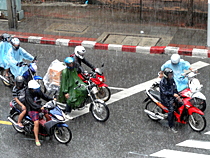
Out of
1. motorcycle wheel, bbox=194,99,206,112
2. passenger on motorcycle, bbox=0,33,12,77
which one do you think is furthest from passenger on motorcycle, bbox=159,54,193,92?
passenger on motorcycle, bbox=0,33,12,77

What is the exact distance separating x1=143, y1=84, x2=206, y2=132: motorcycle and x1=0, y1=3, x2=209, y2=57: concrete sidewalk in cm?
420

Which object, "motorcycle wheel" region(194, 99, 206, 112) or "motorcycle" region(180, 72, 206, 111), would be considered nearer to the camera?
"motorcycle" region(180, 72, 206, 111)

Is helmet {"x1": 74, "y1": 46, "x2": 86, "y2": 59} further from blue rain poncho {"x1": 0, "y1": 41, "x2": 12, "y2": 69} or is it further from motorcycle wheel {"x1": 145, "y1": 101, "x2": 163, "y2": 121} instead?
blue rain poncho {"x1": 0, "y1": 41, "x2": 12, "y2": 69}

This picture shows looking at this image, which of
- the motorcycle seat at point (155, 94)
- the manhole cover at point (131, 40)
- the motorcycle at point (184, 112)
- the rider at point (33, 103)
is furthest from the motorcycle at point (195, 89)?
the manhole cover at point (131, 40)

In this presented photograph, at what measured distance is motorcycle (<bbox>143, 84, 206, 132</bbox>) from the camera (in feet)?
26.9

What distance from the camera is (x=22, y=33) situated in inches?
568

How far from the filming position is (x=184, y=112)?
8.32 meters

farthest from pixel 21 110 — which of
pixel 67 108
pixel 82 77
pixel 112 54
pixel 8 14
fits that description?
pixel 8 14

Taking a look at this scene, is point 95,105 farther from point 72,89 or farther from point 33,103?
point 33,103

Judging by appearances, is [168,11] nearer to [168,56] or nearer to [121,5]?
[121,5]

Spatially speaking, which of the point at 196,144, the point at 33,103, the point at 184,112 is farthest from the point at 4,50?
the point at 196,144

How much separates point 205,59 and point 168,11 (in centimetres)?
423

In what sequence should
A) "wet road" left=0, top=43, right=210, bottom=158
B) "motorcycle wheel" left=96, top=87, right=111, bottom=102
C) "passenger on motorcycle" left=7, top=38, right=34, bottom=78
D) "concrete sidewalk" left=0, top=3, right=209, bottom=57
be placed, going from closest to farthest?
"wet road" left=0, top=43, right=210, bottom=158 → "motorcycle wheel" left=96, top=87, right=111, bottom=102 → "passenger on motorcycle" left=7, top=38, right=34, bottom=78 → "concrete sidewalk" left=0, top=3, right=209, bottom=57

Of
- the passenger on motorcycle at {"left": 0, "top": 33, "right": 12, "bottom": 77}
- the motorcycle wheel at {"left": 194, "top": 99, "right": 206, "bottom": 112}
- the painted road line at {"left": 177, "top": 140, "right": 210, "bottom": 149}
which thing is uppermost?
the passenger on motorcycle at {"left": 0, "top": 33, "right": 12, "bottom": 77}
